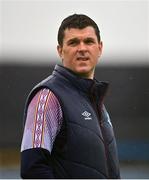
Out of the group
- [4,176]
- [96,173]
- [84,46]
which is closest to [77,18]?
[84,46]

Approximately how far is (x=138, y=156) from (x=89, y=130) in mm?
5355

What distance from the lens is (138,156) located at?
6.86m

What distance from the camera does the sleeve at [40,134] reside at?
1530mm

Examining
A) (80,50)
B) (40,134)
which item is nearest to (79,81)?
(80,50)

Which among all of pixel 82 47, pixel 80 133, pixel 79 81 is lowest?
pixel 80 133

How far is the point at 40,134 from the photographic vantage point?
1.55 meters

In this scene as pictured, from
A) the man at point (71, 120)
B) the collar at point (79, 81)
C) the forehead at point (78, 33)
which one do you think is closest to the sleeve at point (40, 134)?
the man at point (71, 120)

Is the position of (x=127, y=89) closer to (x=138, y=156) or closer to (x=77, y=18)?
(x=138, y=156)

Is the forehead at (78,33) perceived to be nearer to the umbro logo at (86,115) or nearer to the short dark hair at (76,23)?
the short dark hair at (76,23)

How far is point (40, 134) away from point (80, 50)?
303 millimetres

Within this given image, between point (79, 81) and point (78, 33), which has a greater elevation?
point (78, 33)

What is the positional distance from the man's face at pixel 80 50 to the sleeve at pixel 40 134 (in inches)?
5.6

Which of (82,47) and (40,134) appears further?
(82,47)

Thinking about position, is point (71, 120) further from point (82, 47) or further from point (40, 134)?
point (82, 47)
